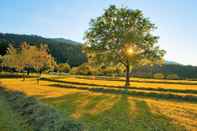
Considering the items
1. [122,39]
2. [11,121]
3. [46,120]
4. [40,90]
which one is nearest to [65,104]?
[11,121]

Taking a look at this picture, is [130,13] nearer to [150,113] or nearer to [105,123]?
[150,113]

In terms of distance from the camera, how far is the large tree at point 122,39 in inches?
1908

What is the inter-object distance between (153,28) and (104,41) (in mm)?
11342

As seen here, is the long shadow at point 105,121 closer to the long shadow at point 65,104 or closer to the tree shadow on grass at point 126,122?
the tree shadow on grass at point 126,122

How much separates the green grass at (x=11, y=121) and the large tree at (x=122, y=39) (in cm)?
2827

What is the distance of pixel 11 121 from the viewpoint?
63.8 ft

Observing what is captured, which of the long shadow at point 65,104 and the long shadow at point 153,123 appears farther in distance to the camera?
the long shadow at point 65,104

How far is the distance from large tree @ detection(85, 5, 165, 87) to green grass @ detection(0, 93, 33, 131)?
28267 mm

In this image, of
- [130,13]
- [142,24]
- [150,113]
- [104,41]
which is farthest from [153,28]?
[150,113]

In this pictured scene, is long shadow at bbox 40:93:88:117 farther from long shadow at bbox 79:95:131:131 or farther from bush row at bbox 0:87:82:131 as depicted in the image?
long shadow at bbox 79:95:131:131

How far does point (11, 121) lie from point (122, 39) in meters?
32.3

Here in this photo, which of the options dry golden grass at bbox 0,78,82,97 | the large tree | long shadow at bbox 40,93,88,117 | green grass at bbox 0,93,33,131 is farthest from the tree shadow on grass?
the large tree

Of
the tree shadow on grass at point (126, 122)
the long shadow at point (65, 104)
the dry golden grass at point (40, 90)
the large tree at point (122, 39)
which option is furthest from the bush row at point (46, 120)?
the large tree at point (122, 39)

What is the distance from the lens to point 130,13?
4894 cm
